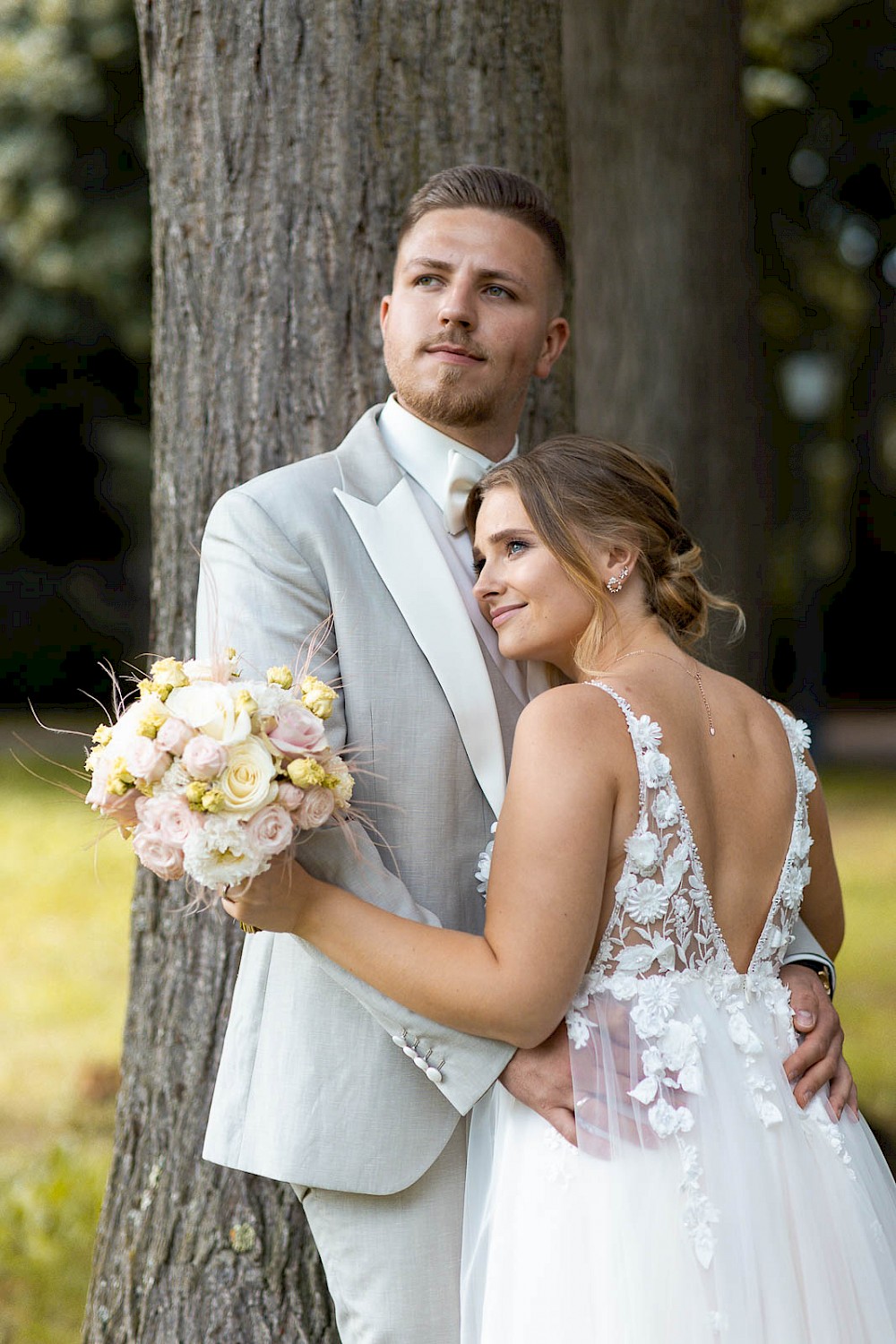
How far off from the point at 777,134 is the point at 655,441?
583 cm

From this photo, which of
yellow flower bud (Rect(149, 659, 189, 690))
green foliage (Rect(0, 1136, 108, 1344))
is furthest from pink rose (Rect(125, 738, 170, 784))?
green foliage (Rect(0, 1136, 108, 1344))

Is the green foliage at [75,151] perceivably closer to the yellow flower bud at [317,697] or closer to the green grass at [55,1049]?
the green grass at [55,1049]

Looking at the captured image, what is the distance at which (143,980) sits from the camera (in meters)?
3.76

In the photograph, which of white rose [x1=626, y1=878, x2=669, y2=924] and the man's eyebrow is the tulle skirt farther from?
the man's eyebrow

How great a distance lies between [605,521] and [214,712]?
38.5 inches

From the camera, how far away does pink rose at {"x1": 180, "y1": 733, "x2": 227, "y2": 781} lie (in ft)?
6.72

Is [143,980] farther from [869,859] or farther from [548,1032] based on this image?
[869,859]

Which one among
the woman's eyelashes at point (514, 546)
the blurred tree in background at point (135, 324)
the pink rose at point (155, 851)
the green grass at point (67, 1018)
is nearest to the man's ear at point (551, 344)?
the woman's eyelashes at point (514, 546)

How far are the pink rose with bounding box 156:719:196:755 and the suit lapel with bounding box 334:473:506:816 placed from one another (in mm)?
722

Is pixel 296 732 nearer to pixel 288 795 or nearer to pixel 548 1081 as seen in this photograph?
pixel 288 795

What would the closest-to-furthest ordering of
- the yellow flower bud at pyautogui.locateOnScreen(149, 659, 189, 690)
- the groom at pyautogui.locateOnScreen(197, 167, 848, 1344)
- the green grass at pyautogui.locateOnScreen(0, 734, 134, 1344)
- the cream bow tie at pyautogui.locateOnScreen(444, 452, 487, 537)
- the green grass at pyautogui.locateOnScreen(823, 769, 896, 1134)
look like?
the yellow flower bud at pyautogui.locateOnScreen(149, 659, 189, 690) < the groom at pyautogui.locateOnScreen(197, 167, 848, 1344) < the cream bow tie at pyautogui.locateOnScreen(444, 452, 487, 537) < the green grass at pyautogui.locateOnScreen(0, 734, 134, 1344) < the green grass at pyautogui.locateOnScreen(823, 769, 896, 1134)

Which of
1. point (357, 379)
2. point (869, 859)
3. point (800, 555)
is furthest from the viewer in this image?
point (800, 555)

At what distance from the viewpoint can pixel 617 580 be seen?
2707 millimetres

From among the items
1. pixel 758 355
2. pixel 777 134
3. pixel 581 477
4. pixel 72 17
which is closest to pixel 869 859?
pixel 777 134
